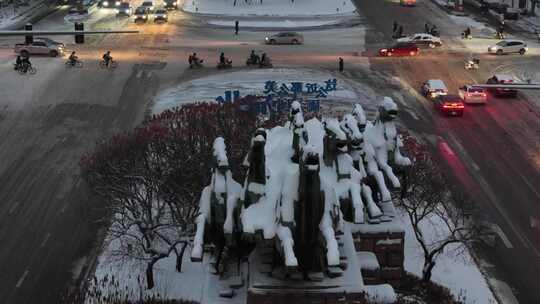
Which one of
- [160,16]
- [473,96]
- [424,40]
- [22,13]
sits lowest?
[473,96]

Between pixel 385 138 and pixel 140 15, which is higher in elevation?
pixel 140 15

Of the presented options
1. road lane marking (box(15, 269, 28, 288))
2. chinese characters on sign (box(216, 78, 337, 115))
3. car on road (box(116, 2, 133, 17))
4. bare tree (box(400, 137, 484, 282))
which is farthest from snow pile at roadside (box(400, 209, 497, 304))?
car on road (box(116, 2, 133, 17))

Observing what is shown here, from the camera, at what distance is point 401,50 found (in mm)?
68188

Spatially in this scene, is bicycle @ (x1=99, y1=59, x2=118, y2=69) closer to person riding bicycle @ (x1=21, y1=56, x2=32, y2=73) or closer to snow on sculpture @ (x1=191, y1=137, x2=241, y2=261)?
person riding bicycle @ (x1=21, y1=56, x2=32, y2=73)

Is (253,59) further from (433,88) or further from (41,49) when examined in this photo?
(41,49)

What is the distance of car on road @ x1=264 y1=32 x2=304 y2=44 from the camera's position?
72688 millimetres

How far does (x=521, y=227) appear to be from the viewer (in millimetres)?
35500

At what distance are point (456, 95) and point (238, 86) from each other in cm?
1589

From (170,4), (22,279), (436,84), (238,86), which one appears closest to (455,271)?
(22,279)

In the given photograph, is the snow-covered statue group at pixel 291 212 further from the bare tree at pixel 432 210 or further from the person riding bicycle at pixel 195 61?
the person riding bicycle at pixel 195 61

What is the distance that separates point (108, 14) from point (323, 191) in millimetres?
75681

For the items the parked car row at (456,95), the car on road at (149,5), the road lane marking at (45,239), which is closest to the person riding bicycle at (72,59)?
the car on road at (149,5)

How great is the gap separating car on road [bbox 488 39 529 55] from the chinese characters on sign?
20.0 m

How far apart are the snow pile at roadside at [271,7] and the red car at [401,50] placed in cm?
2079
